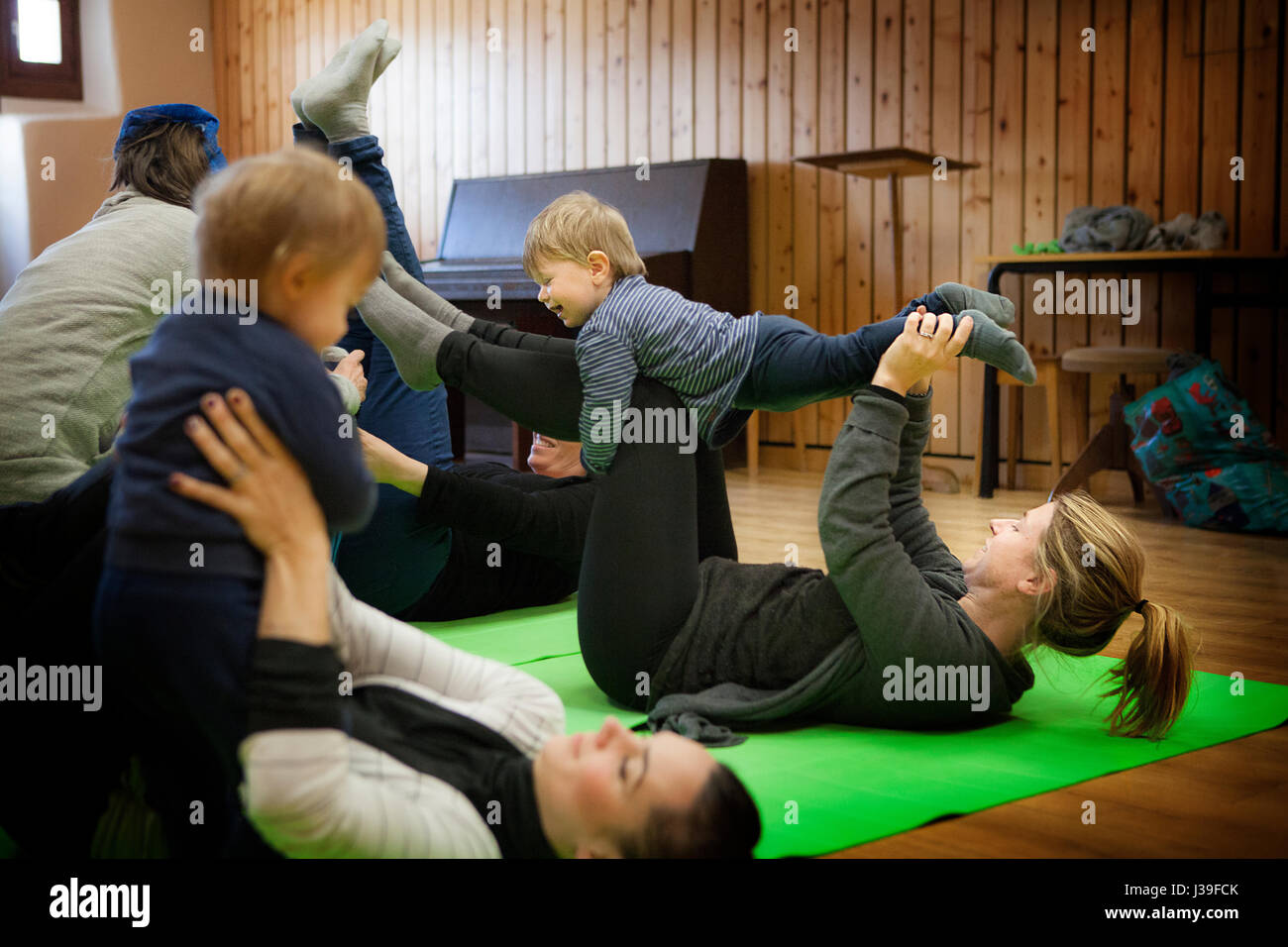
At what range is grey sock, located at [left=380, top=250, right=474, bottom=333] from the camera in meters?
2.35

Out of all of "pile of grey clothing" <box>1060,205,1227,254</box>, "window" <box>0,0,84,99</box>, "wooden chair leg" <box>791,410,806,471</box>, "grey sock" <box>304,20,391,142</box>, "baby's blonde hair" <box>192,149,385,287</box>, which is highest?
"window" <box>0,0,84,99</box>

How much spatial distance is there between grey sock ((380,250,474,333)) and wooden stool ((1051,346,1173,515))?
9.10 ft

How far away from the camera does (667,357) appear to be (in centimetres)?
200

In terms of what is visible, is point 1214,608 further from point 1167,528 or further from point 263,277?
point 263,277

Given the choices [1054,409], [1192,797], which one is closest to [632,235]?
[1054,409]

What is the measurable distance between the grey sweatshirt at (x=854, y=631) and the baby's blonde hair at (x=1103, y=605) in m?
0.11

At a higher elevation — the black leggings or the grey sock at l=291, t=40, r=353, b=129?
the grey sock at l=291, t=40, r=353, b=129

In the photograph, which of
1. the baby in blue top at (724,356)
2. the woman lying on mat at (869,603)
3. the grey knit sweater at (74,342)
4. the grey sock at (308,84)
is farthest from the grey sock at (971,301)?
the grey sock at (308,84)

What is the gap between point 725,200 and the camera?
240 inches

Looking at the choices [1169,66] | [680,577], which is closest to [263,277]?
[680,577]

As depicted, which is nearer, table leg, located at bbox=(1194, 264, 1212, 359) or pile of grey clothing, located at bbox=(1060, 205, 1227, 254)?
table leg, located at bbox=(1194, 264, 1212, 359)

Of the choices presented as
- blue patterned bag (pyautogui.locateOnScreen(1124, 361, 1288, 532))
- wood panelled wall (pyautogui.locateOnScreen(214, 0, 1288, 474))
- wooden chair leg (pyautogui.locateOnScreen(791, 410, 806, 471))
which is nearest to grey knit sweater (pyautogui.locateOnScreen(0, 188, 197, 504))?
blue patterned bag (pyautogui.locateOnScreen(1124, 361, 1288, 532))

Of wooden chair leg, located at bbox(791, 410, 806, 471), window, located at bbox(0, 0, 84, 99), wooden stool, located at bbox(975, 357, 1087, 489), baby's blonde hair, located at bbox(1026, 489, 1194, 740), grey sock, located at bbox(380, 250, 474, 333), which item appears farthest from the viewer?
window, located at bbox(0, 0, 84, 99)

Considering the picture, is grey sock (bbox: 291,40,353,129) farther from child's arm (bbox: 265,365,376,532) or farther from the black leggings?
child's arm (bbox: 265,365,376,532)
